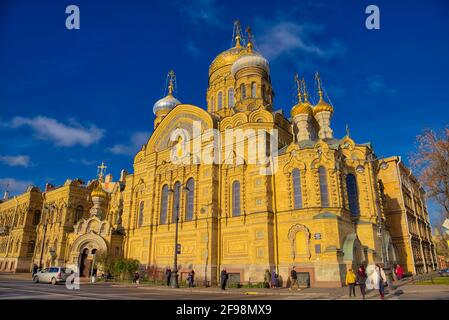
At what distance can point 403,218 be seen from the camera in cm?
3425

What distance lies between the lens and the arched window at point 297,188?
24.5 meters

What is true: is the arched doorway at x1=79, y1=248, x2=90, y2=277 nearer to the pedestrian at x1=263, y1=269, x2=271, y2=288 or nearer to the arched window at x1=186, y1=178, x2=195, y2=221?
the arched window at x1=186, y1=178, x2=195, y2=221

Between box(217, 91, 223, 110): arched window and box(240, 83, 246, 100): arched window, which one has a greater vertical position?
box(217, 91, 223, 110): arched window

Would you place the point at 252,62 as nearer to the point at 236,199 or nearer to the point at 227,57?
the point at 227,57

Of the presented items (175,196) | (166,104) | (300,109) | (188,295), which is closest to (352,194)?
(300,109)

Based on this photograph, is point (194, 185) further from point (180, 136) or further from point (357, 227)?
point (357, 227)

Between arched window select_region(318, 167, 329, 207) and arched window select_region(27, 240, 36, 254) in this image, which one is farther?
arched window select_region(27, 240, 36, 254)

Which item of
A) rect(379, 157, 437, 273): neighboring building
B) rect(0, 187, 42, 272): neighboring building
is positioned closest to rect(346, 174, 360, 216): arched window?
rect(379, 157, 437, 273): neighboring building

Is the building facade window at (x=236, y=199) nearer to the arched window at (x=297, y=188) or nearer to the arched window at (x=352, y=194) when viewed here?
the arched window at (x=297, y=188)

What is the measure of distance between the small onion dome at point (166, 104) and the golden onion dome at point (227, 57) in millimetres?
7117

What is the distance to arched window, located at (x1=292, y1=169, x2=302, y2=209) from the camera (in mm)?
24516

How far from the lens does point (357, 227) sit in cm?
2545

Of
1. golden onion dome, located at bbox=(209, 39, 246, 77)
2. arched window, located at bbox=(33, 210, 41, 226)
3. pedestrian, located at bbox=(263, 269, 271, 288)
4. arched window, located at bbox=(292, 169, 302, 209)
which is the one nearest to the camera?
pedestrian, located at bbox=(263, 269, 271, 288)

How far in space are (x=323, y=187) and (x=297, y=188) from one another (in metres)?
1.94
